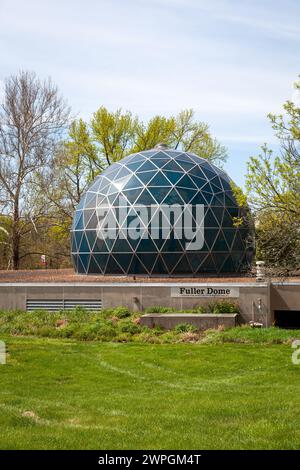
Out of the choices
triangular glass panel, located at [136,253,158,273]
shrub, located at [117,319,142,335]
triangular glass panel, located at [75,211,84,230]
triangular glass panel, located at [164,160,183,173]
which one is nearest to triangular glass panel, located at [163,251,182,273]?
triangular glass panel, located at [136,253,158,273]

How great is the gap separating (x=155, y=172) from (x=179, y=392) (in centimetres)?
1871

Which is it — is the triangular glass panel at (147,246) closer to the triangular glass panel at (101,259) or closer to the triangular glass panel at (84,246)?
the triangular glass panel at (101,259)

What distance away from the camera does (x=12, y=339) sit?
2002 centimetres

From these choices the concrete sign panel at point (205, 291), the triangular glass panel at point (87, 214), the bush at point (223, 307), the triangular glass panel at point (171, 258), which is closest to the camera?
the bush at point (223, 307)

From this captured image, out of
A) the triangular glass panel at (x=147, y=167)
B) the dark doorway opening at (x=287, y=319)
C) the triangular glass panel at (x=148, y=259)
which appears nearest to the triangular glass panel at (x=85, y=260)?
the triangular glass panel at (x=148, y=259)

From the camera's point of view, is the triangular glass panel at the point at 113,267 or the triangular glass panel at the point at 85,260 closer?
the triangular glass panel at the point at 113,267

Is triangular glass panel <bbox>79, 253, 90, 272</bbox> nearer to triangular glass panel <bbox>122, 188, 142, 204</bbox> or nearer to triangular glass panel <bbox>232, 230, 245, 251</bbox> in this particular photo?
triangular glass panel <bbox>122, 188, 142, 204</bbox>

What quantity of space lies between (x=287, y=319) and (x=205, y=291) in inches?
196

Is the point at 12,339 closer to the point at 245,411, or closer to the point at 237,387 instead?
the point at 237,387

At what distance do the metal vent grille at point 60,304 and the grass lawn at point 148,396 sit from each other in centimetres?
600

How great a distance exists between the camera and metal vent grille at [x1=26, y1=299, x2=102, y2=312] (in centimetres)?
2509

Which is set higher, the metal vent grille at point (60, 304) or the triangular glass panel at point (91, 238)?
the triangular glass panel at point (91, 238)

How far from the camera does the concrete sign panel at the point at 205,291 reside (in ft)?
76.6

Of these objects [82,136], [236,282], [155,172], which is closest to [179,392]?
[236,282]
